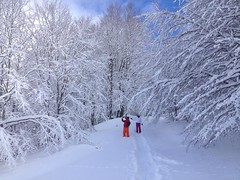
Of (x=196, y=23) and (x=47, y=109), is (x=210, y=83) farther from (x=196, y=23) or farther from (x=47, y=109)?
(x=47, y=109)

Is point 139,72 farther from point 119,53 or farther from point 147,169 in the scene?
point 119,53

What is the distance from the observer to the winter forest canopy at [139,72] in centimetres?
732

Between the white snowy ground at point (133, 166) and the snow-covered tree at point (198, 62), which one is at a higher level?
the snow-covered tree at point (198, 62)

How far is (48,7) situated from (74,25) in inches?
87.3

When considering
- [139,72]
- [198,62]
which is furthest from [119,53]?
[198,62]

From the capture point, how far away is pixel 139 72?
32.7 feet

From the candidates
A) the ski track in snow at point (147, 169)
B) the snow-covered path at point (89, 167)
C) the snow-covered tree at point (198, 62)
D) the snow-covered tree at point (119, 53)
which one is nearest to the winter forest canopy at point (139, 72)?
the snow-covered tree at point (198, 62)

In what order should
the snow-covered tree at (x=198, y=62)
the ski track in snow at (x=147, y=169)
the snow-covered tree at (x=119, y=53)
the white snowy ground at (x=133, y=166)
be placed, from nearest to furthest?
1. the ski track in snow at (x=147, y=169)
2. the white snowy ground at (x=133, y=166)
3. the snow-covered tree at (x=198, y=62)
4. the snow-covered tree at (x=119, y=53)

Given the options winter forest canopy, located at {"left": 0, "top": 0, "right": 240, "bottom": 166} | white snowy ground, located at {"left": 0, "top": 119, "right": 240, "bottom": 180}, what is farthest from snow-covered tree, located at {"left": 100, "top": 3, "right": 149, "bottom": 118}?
white snowy ground, located at {"left": 0, "top": 119, "right": 240, "bottom": 180}

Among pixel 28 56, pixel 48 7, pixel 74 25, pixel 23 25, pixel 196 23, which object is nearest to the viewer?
pixel 196 23

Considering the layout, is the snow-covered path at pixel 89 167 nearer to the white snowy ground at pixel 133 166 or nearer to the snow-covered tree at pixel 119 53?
the white snowy ground at pixel 133 166

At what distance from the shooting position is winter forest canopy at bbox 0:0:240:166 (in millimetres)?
7324

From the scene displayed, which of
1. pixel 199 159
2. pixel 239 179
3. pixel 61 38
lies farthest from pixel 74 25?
pixel 239 179

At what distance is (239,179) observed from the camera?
250 inches
